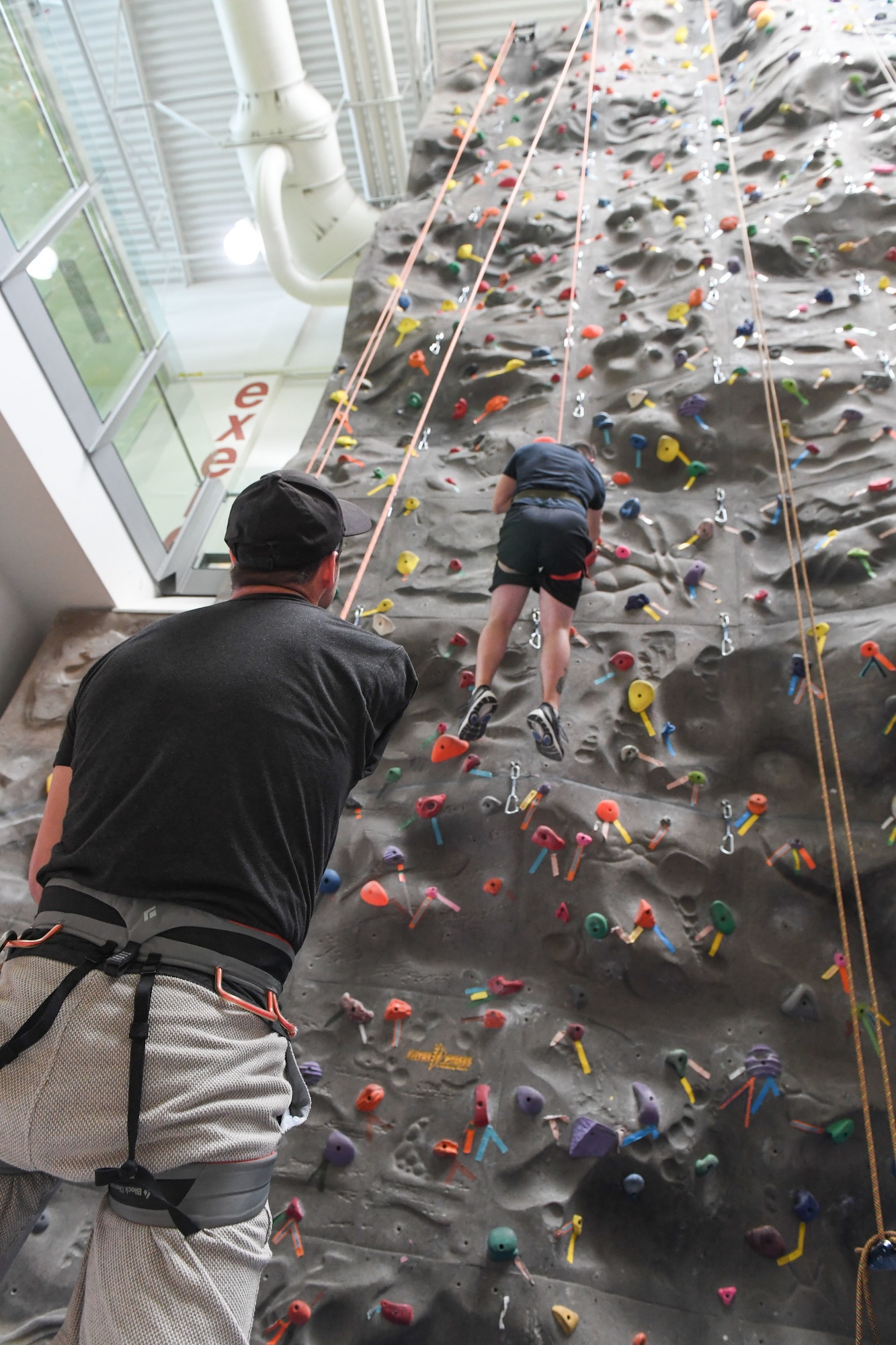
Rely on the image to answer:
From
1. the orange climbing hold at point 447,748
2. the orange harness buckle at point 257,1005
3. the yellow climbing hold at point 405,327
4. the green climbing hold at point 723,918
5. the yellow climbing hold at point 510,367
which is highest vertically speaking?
the orange harness buckle at point 257,1005

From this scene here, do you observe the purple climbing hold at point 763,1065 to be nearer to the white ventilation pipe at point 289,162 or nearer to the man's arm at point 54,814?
the man's arm at point 54,814

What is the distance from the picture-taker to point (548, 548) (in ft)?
9.05

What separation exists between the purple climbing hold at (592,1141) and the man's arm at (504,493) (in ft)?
5.97

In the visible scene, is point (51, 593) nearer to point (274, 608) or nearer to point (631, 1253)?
point (274, 608)

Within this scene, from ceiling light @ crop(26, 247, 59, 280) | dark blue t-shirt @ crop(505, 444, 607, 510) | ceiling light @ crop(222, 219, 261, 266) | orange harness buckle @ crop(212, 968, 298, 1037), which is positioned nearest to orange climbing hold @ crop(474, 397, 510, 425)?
dark blue t-shirt @ crop(505, 444, 607, 510)

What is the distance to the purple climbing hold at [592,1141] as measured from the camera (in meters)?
2.37

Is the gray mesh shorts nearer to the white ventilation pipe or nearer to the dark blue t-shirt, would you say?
the dark blue t-shirt

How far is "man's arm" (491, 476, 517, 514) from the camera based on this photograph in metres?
2.98

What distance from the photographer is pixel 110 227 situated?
13.9ft

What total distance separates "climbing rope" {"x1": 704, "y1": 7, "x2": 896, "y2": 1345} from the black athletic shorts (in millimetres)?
805

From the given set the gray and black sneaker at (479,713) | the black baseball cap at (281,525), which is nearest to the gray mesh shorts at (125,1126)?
the black baseball cap at (281,525)

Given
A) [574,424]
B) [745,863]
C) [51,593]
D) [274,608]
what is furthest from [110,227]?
[745,863]

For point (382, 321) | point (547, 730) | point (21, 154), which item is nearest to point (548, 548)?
point (547, 730)

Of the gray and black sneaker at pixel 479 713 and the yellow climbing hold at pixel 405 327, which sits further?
the yellow climbing hold at pixel 405 327
